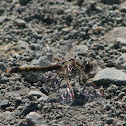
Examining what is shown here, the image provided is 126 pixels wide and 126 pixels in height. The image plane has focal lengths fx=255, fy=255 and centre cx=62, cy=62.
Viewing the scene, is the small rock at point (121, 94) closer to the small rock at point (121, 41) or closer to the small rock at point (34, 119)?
the small rock at point (34, 119)

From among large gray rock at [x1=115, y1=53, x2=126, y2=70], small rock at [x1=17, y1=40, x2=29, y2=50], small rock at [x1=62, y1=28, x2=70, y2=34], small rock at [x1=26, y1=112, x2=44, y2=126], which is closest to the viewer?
small rock at [x1=26, y1=112, x2=44, y2=126]

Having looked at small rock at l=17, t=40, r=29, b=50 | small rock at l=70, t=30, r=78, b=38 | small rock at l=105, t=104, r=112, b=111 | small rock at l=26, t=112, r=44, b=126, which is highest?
small rock at l=70, t=30, r=78, b=38

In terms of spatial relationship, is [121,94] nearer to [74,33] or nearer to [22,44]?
[74,33]

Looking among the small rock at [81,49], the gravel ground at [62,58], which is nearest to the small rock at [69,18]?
the gravel ground at [62,58]

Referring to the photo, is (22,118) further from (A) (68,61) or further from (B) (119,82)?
(B) (119,82)

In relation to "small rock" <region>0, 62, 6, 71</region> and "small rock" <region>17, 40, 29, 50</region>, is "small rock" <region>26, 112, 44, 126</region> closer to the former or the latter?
"small rock" <region>0, 62, 6, 71</region>

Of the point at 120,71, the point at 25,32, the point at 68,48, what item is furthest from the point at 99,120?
the point at 25,32

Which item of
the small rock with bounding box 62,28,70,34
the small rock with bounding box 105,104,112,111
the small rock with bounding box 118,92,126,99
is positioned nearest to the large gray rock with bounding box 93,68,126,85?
the small rock with bounding box 118,92,126,99

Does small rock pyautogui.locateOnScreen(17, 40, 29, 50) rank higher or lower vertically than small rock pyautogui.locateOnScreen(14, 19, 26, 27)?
lower
